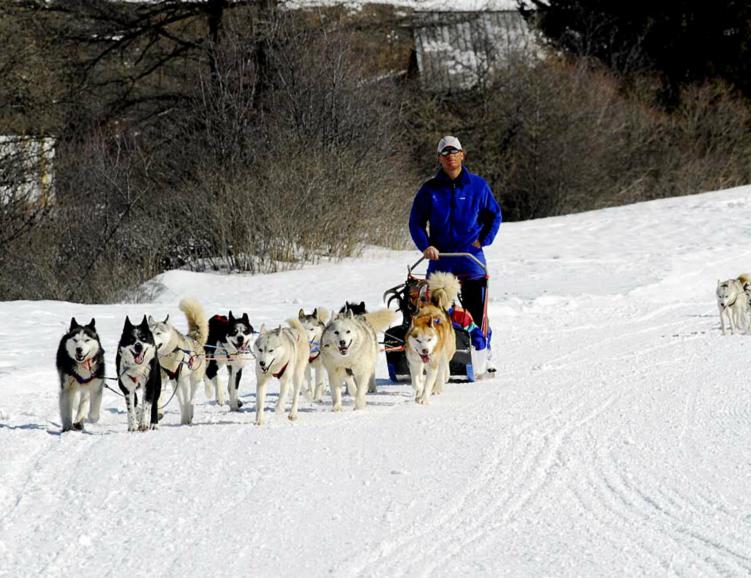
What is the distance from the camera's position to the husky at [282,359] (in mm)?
7609

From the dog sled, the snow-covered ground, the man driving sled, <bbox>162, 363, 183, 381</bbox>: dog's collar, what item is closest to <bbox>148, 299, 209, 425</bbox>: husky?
<bbox>162, 363, 183, 381</bbox>: dog's collar

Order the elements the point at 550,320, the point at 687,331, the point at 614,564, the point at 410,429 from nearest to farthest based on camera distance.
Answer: the point at 614,564
the point at 410,429
the point at 687,331
the point at 550,320

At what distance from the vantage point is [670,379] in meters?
9.42

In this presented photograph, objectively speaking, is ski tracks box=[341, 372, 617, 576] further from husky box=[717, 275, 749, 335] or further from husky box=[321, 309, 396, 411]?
husky box=[717, 275, 749, 335]

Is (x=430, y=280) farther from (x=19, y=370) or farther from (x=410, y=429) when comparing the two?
(x=19, y=370)

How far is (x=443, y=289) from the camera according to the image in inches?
357

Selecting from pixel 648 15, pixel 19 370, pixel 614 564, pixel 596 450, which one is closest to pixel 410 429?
pixel 596 450

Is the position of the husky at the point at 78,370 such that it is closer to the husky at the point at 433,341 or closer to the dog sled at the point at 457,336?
the husky at the point at 433,341

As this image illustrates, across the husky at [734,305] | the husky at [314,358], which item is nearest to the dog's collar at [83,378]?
the husky at [314,358]

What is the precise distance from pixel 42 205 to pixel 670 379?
40.4 feet

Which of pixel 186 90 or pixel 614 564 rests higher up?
pixel 186 90

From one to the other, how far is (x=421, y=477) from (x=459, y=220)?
3.83 m

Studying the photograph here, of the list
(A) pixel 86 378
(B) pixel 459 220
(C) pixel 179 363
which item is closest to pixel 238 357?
(C) pixel 179 363

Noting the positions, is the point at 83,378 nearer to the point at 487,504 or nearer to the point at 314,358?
the point at 314,358
